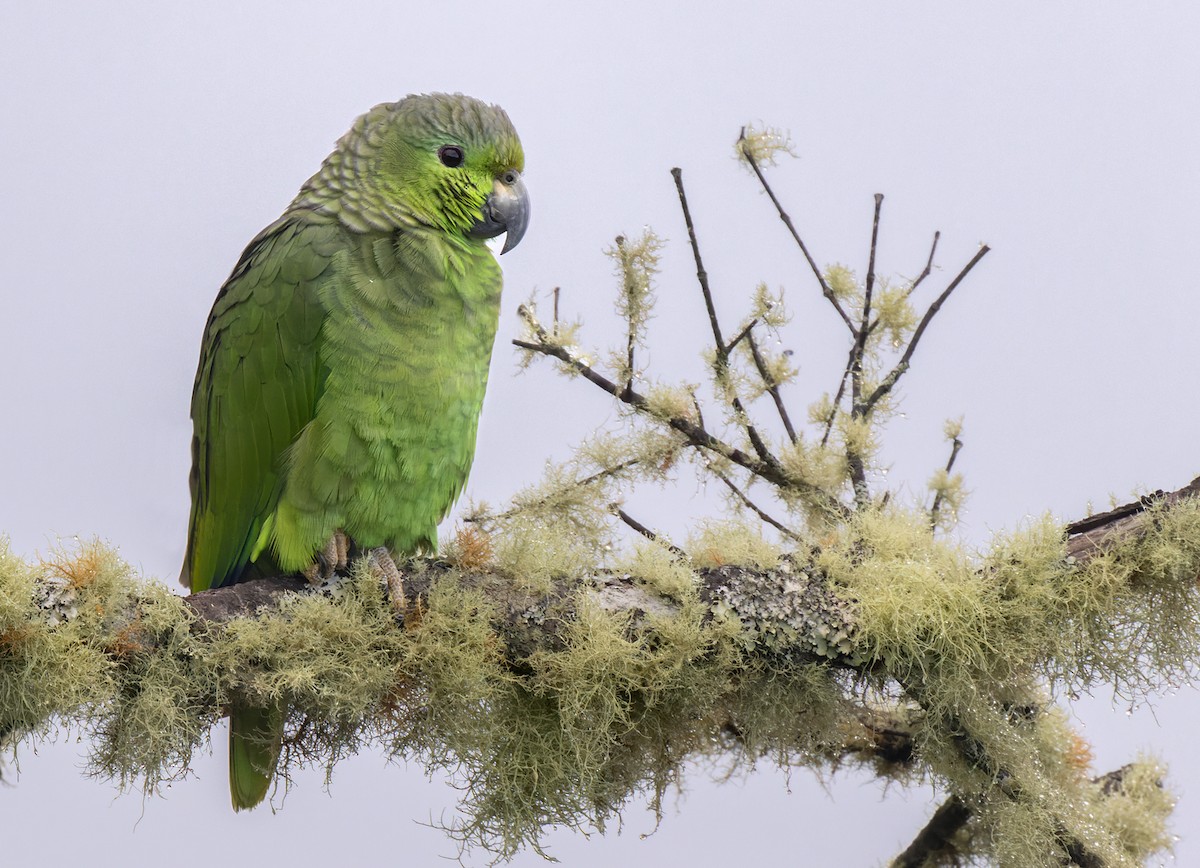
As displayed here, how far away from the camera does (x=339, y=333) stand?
4.92 ft

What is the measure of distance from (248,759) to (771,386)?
3.32ft

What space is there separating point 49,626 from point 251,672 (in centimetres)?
22

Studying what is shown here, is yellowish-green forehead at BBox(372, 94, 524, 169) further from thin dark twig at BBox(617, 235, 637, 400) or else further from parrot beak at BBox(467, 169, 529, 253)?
thin dark twig at BBox(617, 235, 637, 400)

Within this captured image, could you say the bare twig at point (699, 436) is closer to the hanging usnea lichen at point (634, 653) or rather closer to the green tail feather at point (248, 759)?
the hanging usnea lichen at point (634, 653)

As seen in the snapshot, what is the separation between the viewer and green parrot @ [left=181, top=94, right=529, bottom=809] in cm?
149

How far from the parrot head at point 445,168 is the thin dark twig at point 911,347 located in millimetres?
673

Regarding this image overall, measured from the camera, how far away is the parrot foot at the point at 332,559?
145cm

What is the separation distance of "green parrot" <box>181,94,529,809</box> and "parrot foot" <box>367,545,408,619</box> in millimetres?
45

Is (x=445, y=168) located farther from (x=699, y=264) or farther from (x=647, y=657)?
(x=647, y=657)

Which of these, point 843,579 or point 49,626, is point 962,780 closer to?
point 843,579

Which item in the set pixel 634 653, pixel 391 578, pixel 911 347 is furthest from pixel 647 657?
pixel 911 347

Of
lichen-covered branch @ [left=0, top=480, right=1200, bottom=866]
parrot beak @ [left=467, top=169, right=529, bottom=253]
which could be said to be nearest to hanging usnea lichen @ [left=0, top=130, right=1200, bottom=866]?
lichen-covered branch @ [left=0, top=480, right=1200, bottom=866]

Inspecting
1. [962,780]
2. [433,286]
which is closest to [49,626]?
[433,286]

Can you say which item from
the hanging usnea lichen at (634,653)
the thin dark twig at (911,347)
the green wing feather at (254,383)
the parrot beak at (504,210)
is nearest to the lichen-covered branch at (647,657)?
the hanging usnea lichen at (634,653)
